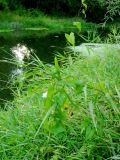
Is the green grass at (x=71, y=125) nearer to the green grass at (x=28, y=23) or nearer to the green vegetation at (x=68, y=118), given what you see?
the green vegetation at (x=68, y=118)

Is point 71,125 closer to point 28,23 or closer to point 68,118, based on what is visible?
point 68,118

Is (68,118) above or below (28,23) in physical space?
above

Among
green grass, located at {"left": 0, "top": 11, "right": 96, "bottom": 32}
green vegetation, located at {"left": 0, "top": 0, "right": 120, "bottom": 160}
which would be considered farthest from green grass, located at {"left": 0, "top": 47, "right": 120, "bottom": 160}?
green grass, located at {"left": 0, "top": 11, "right": 96, "bottom": 32}

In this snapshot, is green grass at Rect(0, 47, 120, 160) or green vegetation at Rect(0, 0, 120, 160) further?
green grass at Rect(0, 47, 120, 160)

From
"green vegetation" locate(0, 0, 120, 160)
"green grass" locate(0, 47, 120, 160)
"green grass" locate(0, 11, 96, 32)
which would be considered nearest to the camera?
"green vegetation" locate(0, 0, 120, 160)

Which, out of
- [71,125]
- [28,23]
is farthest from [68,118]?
[28,23]

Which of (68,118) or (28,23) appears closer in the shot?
(68,118)

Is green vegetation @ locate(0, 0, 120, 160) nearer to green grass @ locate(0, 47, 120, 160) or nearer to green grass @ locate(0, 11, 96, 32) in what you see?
green grass @ locate(0, 47, 120, 160)

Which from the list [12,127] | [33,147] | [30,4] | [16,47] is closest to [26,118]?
[12,127]

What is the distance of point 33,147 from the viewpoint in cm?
264

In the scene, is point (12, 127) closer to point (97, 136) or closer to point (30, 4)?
point (97, 136)

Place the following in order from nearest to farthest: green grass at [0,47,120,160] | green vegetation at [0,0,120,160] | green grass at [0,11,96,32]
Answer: green vegetation at [0,0,120,160], green grass at [0,47,120,160], green grass at [0,11,96,32]

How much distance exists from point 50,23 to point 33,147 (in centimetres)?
2417

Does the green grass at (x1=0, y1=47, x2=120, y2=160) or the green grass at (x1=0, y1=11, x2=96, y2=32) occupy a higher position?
the green grass at (x1=0, y1=47, x2=120, y2=160)
